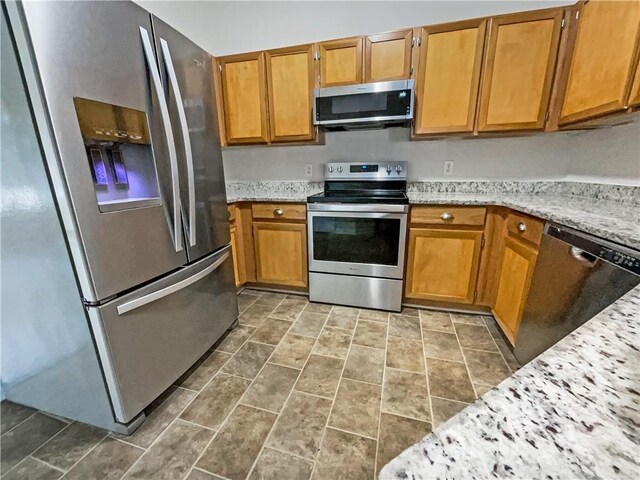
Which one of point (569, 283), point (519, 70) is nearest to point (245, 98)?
point (519, 70)

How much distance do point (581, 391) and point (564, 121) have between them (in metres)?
2.21

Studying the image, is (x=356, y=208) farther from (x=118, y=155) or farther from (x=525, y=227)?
(x=118, y=155)

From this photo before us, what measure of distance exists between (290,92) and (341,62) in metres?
0.47

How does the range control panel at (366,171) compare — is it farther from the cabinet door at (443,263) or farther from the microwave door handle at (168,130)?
the microwave door handle at (168,130)

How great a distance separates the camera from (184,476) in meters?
1.06

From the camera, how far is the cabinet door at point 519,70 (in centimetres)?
179

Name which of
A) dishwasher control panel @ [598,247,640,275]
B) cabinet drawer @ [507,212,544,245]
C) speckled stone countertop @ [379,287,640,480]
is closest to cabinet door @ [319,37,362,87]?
cabinet drawer @ [507,212,544,245]

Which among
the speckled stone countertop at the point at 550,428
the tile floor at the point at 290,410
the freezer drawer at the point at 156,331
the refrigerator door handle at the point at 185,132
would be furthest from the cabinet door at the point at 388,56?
the speckled stone countertop at the point at 550,428

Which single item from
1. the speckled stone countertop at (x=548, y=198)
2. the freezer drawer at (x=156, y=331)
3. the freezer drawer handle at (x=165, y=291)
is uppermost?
the speckled stone countertop at (x=548, y=198)

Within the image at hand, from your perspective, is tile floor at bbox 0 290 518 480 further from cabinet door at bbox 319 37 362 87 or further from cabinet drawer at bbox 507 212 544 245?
cabinet door at bbox 319 37 362 87

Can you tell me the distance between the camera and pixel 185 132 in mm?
1348

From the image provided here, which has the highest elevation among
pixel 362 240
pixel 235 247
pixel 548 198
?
pixel 548 198

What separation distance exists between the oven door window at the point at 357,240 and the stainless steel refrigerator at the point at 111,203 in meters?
0.99

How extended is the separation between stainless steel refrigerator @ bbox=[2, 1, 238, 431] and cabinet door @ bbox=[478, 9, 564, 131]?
1.90 metres
